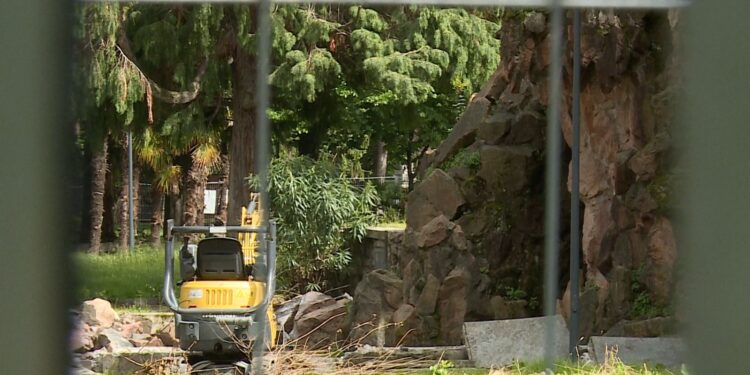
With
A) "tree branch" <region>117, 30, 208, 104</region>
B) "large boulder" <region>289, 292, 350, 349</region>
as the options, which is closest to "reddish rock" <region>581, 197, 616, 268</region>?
"large boulder" <region>289, 292, 350, 349</region>

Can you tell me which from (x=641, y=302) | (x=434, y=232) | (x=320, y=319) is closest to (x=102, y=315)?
(x=320, y=319)

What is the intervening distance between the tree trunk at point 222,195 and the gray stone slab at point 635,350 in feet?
25.2

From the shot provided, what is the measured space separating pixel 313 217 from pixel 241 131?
1.01m

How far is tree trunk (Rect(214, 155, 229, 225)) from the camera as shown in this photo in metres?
12.3

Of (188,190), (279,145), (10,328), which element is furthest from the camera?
(188,190)

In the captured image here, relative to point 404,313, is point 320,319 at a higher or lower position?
lower

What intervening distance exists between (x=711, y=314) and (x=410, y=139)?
35.0ft

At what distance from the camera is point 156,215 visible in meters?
12.4

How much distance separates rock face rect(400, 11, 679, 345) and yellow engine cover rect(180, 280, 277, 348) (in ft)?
7.10

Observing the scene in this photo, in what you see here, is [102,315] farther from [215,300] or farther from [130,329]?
[215,300]

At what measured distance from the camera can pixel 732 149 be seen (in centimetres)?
107

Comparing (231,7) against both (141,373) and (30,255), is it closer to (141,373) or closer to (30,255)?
(141,373)

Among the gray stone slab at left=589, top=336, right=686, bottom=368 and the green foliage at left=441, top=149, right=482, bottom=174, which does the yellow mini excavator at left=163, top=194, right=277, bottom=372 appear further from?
the green foliage at left=441, top=149, right=482, bottom=174

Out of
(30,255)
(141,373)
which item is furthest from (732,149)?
(141,373)
